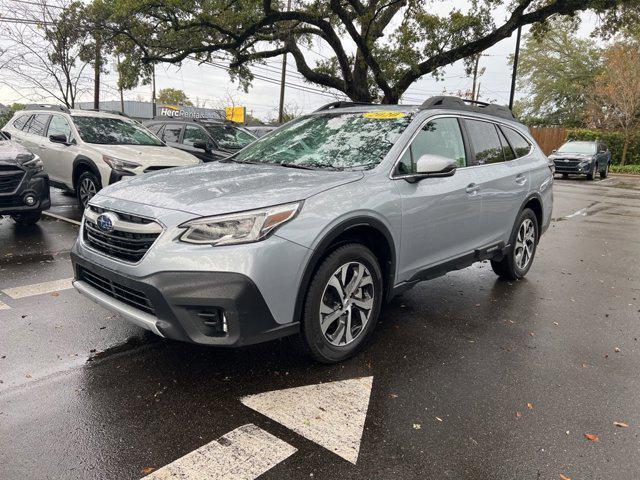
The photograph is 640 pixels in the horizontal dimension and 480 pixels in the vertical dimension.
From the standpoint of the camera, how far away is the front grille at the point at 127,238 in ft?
9.54

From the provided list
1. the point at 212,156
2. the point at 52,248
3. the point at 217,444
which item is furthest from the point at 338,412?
the point at 212,156

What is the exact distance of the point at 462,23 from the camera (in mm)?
14500

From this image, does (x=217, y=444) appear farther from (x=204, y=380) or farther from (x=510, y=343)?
(x=510, y=343)

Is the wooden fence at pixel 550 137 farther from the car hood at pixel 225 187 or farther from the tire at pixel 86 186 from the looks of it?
the car hood at pixel 225 187

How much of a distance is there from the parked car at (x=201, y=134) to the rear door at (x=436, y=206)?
6.73m

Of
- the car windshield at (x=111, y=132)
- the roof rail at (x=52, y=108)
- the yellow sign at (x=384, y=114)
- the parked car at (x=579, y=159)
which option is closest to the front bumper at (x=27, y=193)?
the car windshield at (x=111, y=132)

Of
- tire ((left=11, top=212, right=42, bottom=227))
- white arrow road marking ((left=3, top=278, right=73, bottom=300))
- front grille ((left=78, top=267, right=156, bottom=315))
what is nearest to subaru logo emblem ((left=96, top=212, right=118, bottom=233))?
front grille ((left=78, top=267, right=156, bottom=315))

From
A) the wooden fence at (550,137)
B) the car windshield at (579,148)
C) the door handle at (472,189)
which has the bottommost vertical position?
the door handle at (472,189)

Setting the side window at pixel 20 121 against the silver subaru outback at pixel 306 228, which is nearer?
the silver subaru outback at pixel 306 228

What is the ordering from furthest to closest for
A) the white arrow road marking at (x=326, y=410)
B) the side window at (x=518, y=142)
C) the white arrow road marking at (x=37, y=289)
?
the side window at (x=518, y=142) → the white arrow road marking at (x=37, y=289) → the white arrow road marking at (x=326, y=410)

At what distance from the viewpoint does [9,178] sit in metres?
6.50

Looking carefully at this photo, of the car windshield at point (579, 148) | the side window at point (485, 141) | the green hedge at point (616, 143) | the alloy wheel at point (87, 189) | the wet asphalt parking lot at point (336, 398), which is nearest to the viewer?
the wet asphalt parking lot at point (336, 398)

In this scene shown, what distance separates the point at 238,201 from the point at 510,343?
8.12ft

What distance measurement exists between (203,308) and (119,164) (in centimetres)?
560
